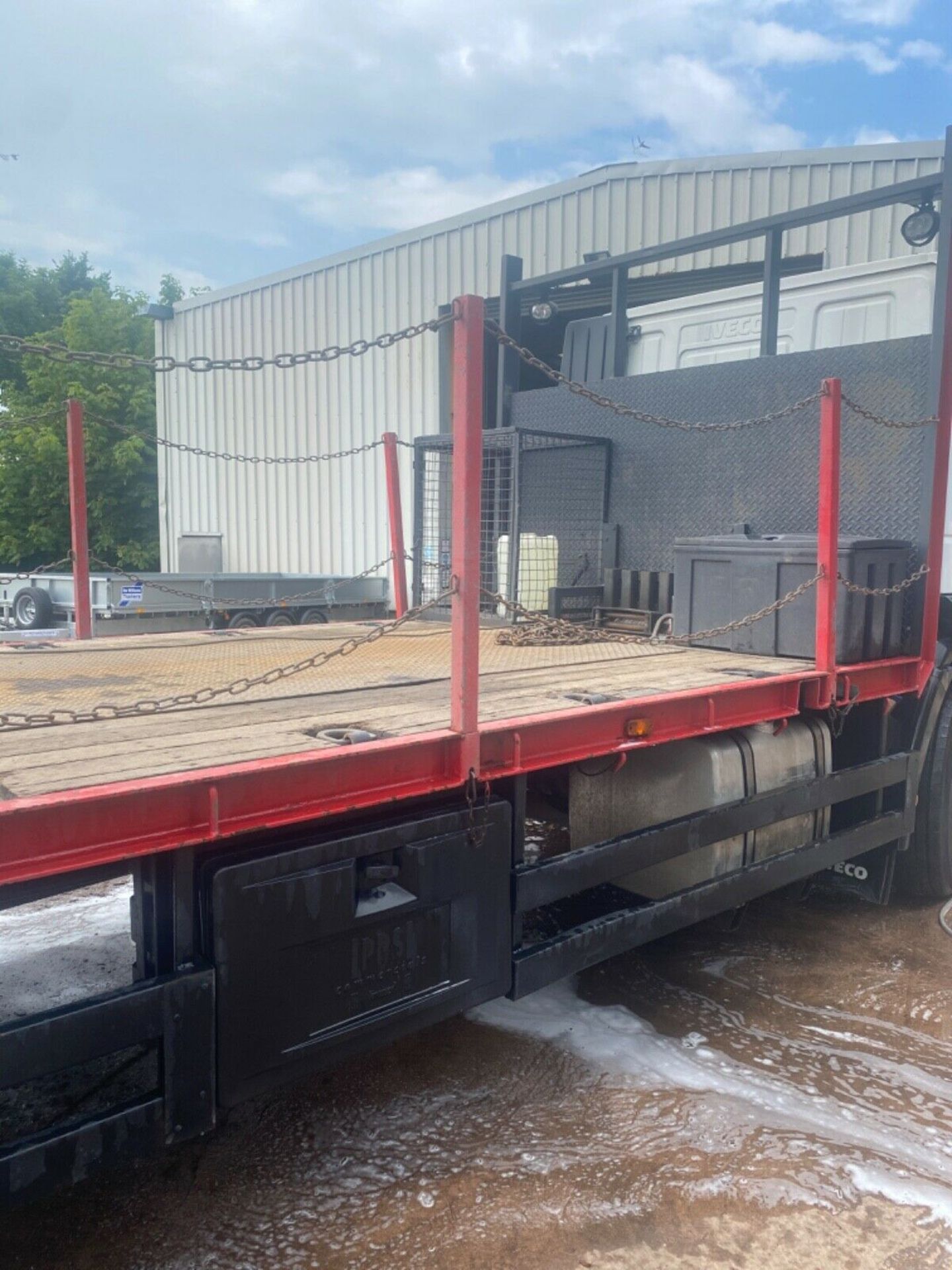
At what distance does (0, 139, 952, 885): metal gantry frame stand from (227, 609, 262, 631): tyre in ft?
31.7

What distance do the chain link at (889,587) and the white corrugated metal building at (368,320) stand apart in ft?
21.1

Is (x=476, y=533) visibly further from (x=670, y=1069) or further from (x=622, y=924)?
(x=670, y=1069)

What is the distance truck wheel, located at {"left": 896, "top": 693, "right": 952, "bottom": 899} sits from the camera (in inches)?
185

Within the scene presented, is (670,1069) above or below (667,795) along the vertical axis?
below

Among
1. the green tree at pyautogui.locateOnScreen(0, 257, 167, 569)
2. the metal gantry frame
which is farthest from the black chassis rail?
the green tree at pyautogui.locateOnScreen(0, 257, 167, 569)

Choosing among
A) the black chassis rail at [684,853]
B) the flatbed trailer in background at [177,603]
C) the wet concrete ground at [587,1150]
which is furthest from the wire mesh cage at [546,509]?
the flatbed trailer in background at [177,603]

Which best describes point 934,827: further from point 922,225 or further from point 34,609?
point 34,609

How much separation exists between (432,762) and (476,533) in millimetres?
584

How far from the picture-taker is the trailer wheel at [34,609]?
12.2m

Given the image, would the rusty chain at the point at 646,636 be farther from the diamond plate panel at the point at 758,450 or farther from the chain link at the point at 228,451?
the chain link at the point at 228,451

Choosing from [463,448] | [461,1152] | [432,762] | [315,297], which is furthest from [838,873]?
[315,297]

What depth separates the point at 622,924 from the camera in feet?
10.6

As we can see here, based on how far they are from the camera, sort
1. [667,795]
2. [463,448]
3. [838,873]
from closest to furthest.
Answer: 1. [463,448]
2. [667,795]
3. [838,873]

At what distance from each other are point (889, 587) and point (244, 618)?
31.2ft
